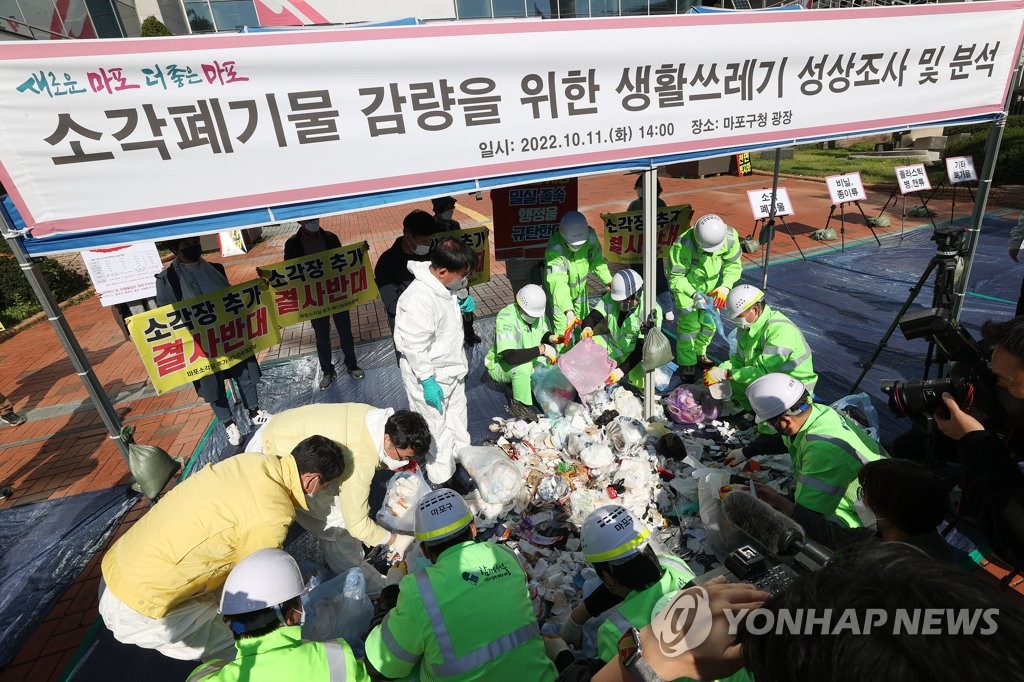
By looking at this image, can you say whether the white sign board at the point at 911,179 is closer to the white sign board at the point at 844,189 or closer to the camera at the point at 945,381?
the white sign board at the point at 844,189

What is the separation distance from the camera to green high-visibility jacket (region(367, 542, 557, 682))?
6.33 ft

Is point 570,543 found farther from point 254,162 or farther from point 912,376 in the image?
point 912,376

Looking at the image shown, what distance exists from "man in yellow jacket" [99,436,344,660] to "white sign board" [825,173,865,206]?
9.42 meters

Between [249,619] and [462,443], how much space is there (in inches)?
93.5

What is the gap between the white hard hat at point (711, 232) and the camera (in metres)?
4.93

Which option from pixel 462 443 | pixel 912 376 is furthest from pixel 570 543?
pixel 912 376

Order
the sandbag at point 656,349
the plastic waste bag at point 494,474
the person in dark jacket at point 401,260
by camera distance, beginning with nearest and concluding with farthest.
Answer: the plastic waste bag at point 494,474
the sandbag at point 656,349
the person in dark jacket at point 401,260

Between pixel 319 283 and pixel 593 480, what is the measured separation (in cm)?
357

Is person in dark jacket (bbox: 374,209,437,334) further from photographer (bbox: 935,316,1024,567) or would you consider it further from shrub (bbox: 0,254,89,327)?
shrub (bbox: 0,254,89,327)

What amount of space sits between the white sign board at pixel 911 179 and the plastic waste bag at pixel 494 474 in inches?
378

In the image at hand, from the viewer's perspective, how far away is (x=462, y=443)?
422cm

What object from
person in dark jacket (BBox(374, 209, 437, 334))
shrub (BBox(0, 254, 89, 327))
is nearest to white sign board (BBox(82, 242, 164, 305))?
person in dark jacket (BBox(374, 209, 437, 334))

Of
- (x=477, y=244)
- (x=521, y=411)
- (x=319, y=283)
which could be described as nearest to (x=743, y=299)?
(x=521, y=411)

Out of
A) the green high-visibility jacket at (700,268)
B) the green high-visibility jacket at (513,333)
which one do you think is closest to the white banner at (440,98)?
the green high-visibility jacket at (700,268)
